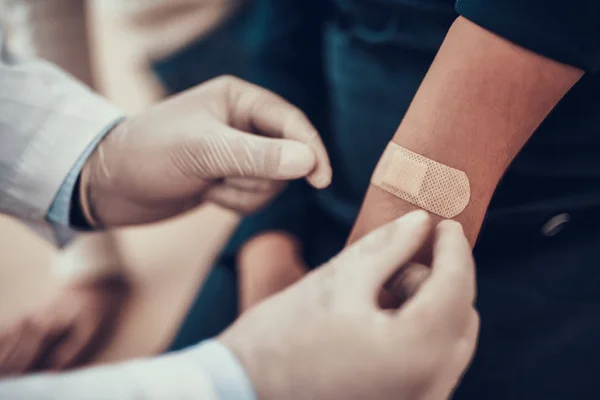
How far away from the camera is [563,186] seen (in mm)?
594

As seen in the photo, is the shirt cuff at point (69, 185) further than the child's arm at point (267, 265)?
No

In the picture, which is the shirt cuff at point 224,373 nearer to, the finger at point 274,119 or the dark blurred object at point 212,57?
the finger at point 274,119

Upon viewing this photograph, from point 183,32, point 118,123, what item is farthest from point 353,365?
point 183,32

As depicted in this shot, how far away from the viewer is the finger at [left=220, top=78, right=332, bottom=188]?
580 mm

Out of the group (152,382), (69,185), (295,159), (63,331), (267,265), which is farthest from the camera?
(63,331)

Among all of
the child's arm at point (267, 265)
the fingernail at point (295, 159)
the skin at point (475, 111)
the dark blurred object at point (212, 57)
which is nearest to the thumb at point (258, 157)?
the fingernail at point (295, 159)

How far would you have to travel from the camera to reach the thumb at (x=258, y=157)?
562 millimetres

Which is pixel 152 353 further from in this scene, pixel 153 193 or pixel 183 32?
pixel 183 32

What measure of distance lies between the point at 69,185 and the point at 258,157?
26 cm

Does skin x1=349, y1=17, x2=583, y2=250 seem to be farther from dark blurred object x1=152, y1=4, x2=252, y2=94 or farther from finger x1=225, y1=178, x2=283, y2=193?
dark blurred object x1=152, y1=4, x2=252, y2=94

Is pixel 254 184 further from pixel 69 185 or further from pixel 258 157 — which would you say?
pixel 69 185

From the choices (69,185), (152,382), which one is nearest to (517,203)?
(152,382)

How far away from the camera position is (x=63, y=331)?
107 cm

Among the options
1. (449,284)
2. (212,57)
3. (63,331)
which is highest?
(449,284)
